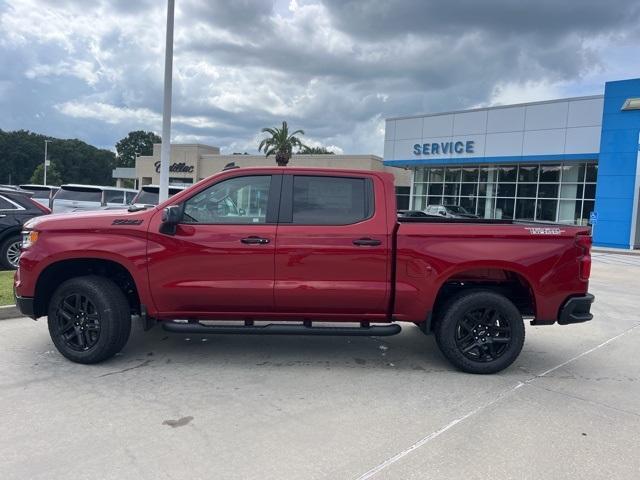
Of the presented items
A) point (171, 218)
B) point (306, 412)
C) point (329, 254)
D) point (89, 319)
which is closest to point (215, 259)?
point (171, 218)

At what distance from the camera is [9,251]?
975 cm

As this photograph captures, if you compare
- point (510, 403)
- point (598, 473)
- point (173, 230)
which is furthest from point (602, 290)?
point (173, 230)

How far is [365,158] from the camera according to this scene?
1977 inches

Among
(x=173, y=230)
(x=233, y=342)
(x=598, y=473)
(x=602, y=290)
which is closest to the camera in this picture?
(x=598, y=473)

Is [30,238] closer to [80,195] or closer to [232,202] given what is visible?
[232,202]

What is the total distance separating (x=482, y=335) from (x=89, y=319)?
379 centimetres

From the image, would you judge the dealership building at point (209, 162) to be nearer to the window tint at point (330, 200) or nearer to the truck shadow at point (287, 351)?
the truck shadow at point (287, 351)

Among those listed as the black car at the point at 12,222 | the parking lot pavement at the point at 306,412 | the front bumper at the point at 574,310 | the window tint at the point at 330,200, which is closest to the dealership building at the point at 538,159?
the parking lot pavement at the point at 306,412

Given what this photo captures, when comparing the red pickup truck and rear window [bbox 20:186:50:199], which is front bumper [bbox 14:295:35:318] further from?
rear window [bbox 20:186:50:199]

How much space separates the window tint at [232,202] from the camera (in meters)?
4.99

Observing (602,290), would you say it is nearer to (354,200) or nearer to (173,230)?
(354,200)

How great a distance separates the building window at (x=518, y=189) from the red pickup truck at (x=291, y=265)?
2581 cm

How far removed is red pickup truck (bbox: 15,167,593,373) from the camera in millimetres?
4895

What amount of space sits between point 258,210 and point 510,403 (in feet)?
9.21
